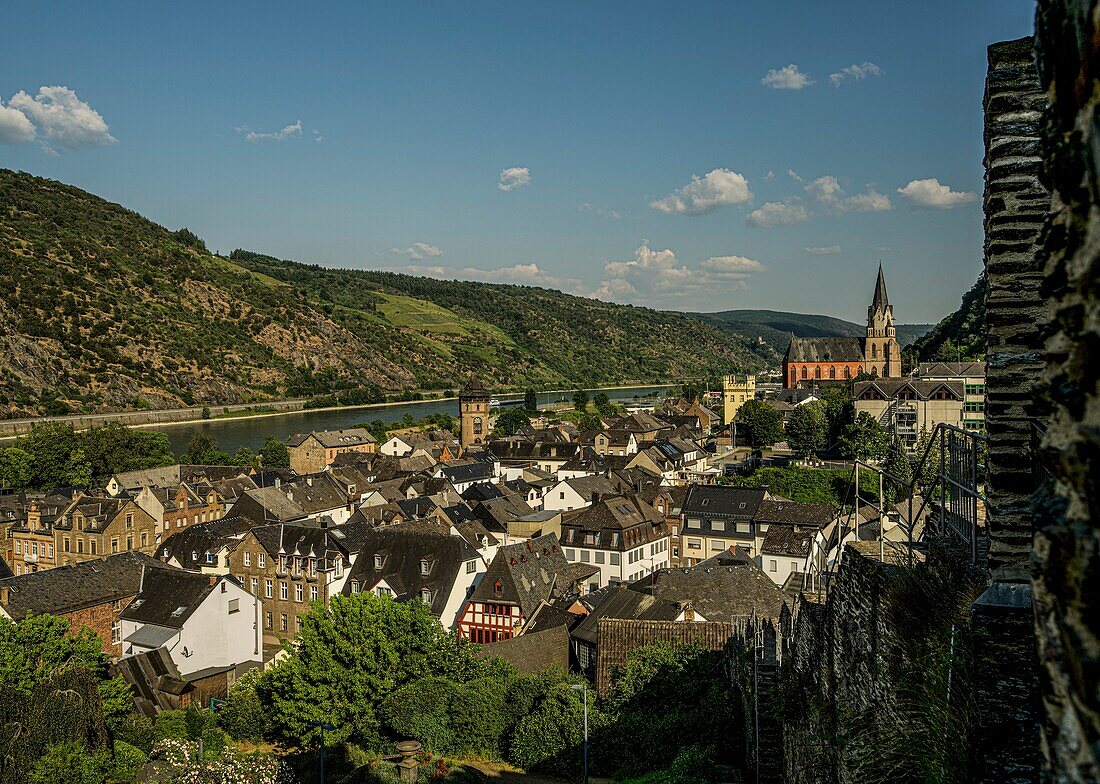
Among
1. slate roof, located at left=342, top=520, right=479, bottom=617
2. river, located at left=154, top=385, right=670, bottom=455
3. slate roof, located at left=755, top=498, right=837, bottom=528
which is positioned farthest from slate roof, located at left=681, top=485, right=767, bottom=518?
river, located at left=154, top=385, right=670, bottom=455

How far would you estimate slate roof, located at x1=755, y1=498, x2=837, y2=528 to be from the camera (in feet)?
132

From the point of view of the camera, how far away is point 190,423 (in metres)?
113

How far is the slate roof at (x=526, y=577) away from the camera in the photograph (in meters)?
31.5

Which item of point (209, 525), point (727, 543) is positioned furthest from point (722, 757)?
point (209, 525)

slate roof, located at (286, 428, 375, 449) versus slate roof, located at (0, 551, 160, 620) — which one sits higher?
slate roof, located at (286, 428, 375, 449)

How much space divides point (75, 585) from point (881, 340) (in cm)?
10880

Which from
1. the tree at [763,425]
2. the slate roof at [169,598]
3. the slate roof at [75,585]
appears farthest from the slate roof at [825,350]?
the slate roof at [169,598]

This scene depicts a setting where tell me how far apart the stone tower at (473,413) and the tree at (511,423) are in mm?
7097

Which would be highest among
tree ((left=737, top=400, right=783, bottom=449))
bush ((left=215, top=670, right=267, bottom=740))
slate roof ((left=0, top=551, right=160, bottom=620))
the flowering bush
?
tree ((left=737, top=400, right=783, bottom=449))

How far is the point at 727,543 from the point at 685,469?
1017 inches

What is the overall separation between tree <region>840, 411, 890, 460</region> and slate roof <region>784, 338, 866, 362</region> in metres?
60.9

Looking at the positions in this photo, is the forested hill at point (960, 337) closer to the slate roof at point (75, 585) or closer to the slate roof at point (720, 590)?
the slate roof at point (720, 590)

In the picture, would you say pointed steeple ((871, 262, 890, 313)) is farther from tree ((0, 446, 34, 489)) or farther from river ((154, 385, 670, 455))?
tree ((0, 446, 34, 489))

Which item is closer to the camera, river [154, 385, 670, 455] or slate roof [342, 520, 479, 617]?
slate roof [342, 520, 479, 617]
